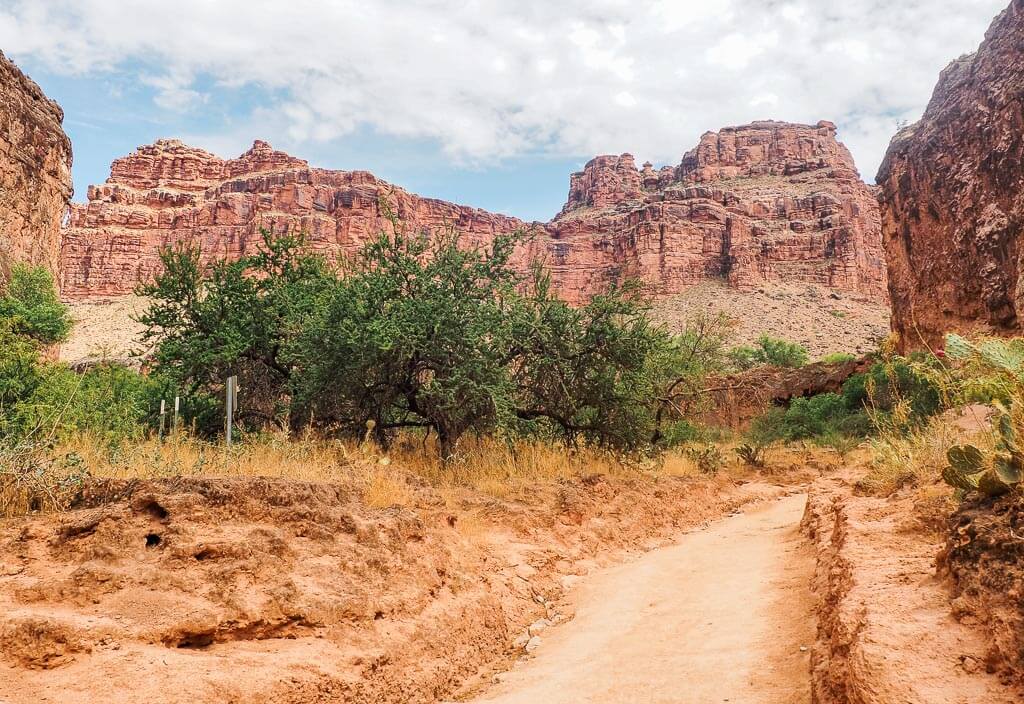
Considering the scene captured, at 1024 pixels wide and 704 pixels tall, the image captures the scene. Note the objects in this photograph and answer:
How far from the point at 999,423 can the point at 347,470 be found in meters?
6.03

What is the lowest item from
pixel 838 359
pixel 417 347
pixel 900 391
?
pixel 900 391

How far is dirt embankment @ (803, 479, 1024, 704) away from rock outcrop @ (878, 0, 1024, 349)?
17.6m

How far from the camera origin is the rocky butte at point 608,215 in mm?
85625

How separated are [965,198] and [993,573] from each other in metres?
25.4

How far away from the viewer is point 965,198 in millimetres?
22578

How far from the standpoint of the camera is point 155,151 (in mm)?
108875

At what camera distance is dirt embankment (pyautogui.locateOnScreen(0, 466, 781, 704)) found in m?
3.30

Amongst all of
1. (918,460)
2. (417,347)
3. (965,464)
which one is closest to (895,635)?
(965,464)

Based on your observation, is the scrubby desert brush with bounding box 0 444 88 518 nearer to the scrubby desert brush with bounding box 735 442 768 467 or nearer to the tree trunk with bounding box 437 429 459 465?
the tree trunk with bounding box 437 429 459 465

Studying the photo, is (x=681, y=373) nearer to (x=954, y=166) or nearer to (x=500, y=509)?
(x=500, y=509)

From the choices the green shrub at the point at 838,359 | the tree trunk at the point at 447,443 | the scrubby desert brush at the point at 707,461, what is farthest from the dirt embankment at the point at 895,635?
the green shrub at the point at 838,359

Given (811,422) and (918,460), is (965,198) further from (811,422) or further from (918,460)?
(918,460)

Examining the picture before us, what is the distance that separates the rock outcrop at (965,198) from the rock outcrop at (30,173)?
83.5 ft

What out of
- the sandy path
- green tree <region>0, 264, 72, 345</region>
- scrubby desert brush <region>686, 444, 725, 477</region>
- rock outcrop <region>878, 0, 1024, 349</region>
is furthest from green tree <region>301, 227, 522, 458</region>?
rock outcrop <region>878, 0, 1024, 349</region>
